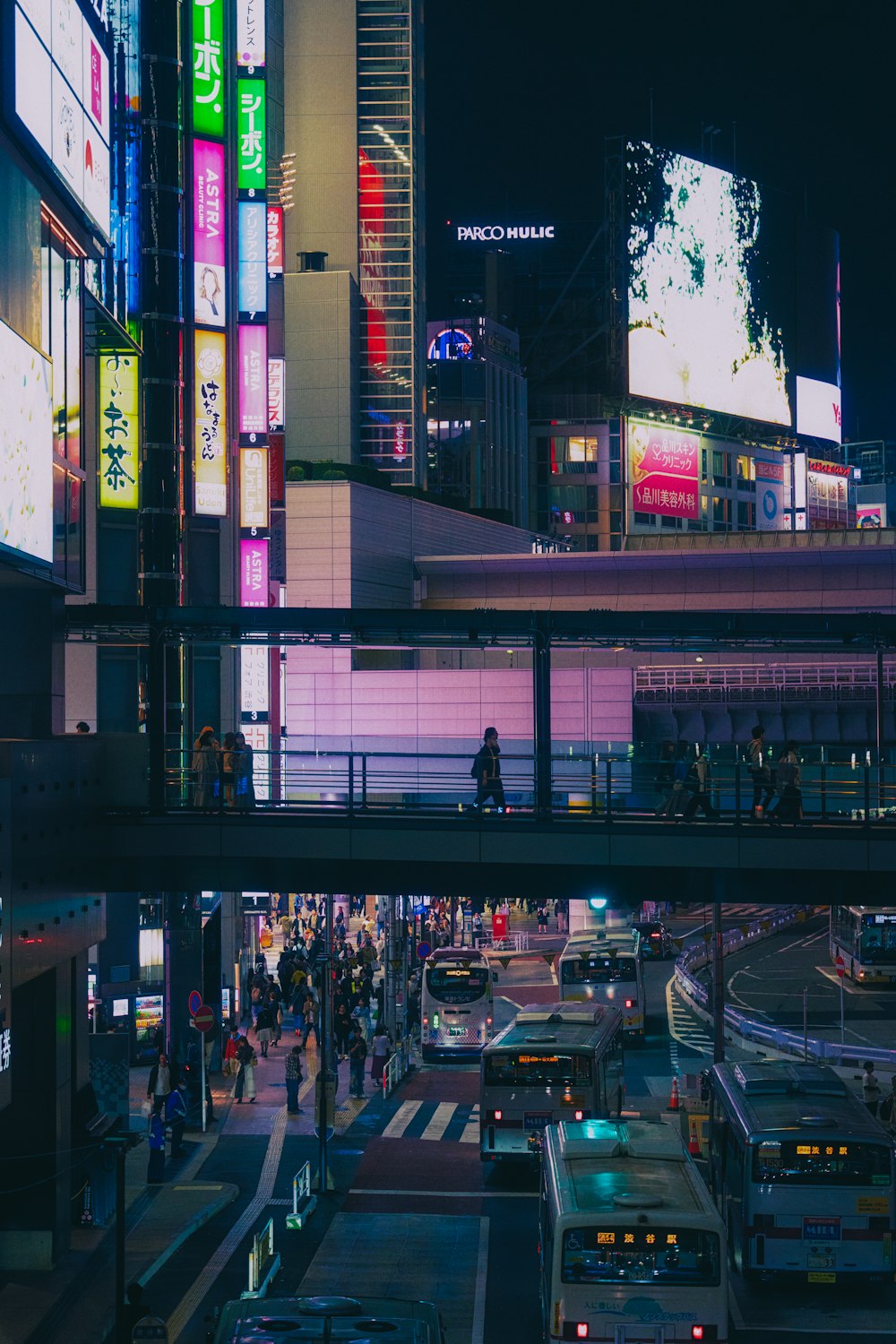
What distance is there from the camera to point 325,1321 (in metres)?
12.6

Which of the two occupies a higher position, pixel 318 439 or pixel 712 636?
pixel 318 439

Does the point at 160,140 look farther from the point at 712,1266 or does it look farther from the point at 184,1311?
the point at 712,1266

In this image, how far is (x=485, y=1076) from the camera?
27.3 meters

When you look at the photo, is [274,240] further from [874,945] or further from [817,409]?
[817,409]

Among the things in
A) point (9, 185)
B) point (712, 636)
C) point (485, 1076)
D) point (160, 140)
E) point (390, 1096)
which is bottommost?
point (390, 1096)

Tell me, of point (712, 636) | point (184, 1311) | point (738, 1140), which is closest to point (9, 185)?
point (712, 636)

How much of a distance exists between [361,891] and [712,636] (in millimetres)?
6295

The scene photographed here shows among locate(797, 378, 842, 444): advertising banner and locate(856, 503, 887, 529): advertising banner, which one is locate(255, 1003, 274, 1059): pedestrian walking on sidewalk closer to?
locate(797, 378, 842, 444): advertising banner

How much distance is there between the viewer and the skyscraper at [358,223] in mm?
83500

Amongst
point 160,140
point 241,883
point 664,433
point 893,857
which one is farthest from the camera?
point 664,433

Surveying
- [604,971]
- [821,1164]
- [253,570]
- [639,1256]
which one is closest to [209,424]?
[253,570]

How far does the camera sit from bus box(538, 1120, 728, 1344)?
53.2ft

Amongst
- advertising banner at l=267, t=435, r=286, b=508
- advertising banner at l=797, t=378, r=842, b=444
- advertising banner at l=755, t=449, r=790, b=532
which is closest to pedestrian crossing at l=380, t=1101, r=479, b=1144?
advertising banner at l=267, t=435, r=286, b=508

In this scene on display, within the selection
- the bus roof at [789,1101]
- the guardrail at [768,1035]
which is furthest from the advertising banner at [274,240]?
the bus roof at [789,1101]
